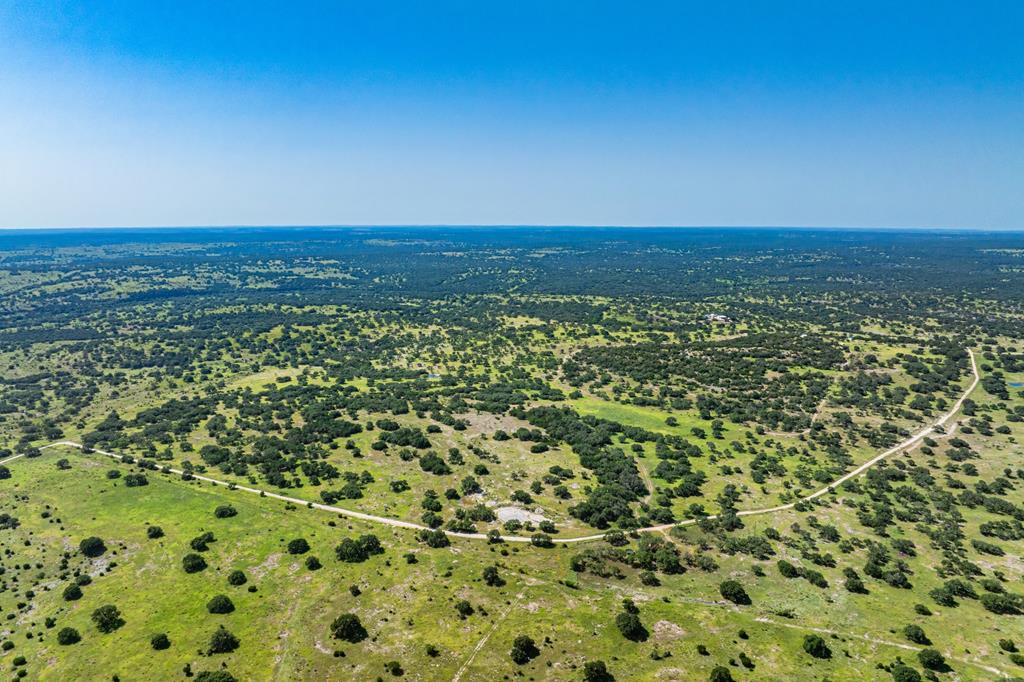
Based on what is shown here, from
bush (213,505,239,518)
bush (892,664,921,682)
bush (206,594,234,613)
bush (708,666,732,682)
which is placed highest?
bush (892,664,921,682)

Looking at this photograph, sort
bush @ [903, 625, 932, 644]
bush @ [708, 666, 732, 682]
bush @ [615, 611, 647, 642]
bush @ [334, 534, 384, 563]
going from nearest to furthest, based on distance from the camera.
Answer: bush @ [708, 666, 732, 682] → bush @ [903, 625, 932, 644] → bush @ [615, 611, 647, 642] → bush @ [334, 534, 384, 563]

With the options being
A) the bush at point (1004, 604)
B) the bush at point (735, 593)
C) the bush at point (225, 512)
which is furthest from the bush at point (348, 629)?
the bush at point (1004, 604)

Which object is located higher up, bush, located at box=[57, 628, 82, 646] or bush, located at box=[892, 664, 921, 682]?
bush, located at box=[892, 664, 921, 682]

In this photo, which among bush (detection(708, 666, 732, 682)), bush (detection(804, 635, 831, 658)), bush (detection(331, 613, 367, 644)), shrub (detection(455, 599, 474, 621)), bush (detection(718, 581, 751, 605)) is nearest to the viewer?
bush (detection(708, 666, 732, 682))

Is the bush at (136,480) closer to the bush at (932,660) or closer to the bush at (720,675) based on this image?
the bush at (720,675)

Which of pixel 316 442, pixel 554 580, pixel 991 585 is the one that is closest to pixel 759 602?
pixel 554 580

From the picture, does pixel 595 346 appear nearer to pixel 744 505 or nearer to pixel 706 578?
pixel 744 505

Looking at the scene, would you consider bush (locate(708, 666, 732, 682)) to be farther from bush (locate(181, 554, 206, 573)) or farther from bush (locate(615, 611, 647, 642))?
bush (locate(181, 554, 206, 573))

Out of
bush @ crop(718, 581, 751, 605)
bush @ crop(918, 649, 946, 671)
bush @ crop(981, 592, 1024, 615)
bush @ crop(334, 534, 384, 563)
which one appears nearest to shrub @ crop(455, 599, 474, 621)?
bush @ crop(334, 534, 384, 563)
